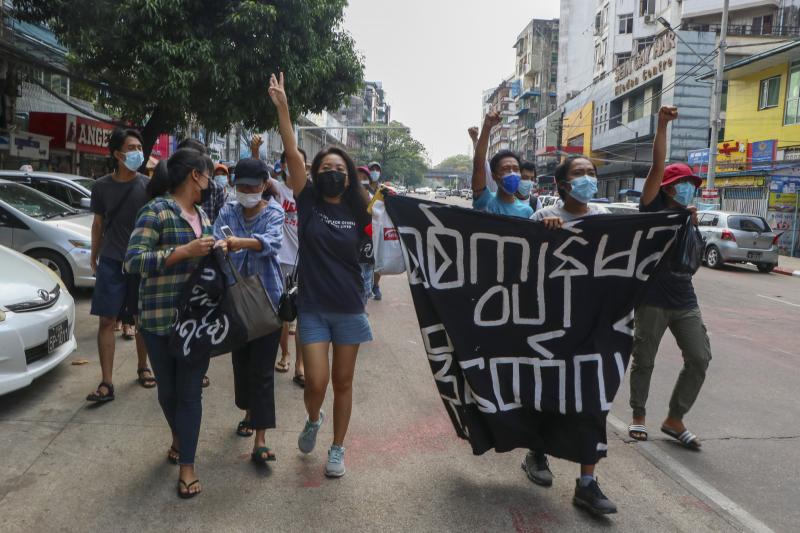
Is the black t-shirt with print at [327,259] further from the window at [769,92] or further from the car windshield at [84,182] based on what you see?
the window at [769,92]

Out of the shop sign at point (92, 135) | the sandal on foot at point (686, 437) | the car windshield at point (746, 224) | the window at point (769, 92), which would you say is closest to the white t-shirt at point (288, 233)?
the sandal on foot at point (686, 437)

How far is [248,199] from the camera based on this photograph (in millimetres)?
Result: 3938

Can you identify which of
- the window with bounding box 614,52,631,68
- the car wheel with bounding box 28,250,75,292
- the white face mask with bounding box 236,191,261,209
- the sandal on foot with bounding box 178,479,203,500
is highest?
the window with bounding box 614,52,631,68


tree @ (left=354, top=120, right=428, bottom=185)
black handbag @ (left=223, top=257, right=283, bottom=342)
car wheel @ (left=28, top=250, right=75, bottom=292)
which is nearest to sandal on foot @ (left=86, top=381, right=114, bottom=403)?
black handbag @ (left=223, top=257, right=283, bottom=342)

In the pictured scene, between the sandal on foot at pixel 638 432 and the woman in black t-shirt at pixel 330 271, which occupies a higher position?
the woman in black t-shirt at pixel 330 271

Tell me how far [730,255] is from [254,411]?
16136mm

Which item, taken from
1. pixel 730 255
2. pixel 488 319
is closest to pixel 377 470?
pixel 488 319

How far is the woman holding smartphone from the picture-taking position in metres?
3.87

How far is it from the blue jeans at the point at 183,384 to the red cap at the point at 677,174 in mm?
3050

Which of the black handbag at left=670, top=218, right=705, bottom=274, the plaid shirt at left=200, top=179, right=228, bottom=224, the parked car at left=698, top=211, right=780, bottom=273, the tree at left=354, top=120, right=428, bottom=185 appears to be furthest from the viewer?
the tree at left=354, top=120, right=428, bottom=185

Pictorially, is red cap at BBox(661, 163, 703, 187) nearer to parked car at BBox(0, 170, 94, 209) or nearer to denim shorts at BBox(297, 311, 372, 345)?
denim shorts at BBox(297, 311, 372, 345)

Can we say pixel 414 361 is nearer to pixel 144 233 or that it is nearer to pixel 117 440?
pixel 117 440

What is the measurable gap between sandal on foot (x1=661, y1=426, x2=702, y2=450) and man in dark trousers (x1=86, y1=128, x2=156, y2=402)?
3.80 metres

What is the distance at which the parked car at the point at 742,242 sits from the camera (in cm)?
1717
